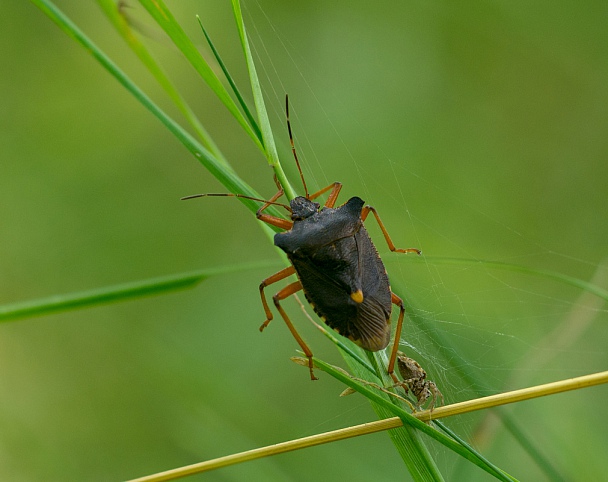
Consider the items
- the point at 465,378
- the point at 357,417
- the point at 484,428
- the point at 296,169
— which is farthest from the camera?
the point at 357,417

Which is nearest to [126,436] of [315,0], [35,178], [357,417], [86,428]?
[86,428]

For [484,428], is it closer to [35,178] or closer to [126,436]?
[126,436]

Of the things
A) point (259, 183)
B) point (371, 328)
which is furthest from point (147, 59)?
point (259, 183)

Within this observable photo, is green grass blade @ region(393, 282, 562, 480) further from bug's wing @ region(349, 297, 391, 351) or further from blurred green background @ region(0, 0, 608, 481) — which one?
blurred green background @ region(0, 0, 608, 481)

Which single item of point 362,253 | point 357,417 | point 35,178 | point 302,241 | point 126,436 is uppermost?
point 35,178

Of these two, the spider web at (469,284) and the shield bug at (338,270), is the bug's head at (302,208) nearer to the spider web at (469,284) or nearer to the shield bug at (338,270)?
the shield bug at (338,270)

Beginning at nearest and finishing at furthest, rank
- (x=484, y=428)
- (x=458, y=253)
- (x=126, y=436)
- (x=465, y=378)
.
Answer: (x=465, y=378)
(x=484, y=428)
(x=458, y=253)
(x=126, y=436)

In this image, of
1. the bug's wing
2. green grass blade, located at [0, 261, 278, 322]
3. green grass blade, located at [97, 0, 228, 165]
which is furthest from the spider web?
green grass blade, located at [0, 261, 278, 322]
